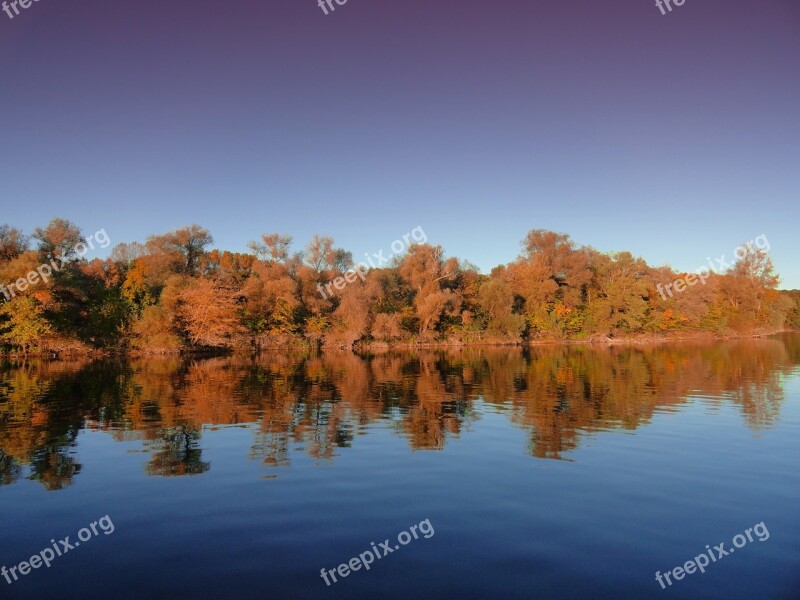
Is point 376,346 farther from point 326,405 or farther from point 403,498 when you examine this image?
point 403,498

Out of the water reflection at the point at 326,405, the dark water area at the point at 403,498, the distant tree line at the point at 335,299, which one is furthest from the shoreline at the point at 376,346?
the dark water area at the point at 403,498

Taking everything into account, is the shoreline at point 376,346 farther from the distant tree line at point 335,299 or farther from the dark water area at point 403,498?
the dark water area at point 403,498

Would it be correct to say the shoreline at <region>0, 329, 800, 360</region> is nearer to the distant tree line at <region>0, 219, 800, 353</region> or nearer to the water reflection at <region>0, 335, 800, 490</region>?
the distant tree line at <region>0, 219, 800, 353</region>

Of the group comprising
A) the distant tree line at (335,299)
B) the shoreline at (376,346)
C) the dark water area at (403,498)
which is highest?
the distant tree line at (335,299)

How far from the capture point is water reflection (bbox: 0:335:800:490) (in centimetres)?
1429

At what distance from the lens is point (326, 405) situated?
70.8ft

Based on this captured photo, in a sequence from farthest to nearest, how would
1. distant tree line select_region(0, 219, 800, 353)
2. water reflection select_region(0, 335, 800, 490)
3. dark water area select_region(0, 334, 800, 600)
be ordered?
distant tree line select_region(0, 219, 800, 353), water reflection select_region(0, 335, 800, 490), dark water area select_region(0, 334, 800, 600)

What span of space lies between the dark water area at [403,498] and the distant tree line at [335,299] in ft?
Answer: 127

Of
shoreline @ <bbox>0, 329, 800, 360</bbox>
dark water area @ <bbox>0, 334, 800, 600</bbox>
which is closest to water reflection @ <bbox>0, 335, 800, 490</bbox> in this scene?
dark water area @ <bbox>0, 334, 800, 600</bbox>

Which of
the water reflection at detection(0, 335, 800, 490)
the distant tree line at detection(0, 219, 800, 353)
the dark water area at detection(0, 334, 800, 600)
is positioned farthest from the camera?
the distant tree line at detection(0, 219, 800, 353)

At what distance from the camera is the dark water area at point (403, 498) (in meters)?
7.16

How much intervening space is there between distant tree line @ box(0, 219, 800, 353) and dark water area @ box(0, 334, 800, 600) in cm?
3880

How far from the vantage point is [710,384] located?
27.1 metres

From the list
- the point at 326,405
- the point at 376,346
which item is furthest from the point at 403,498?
the point at 376,346
